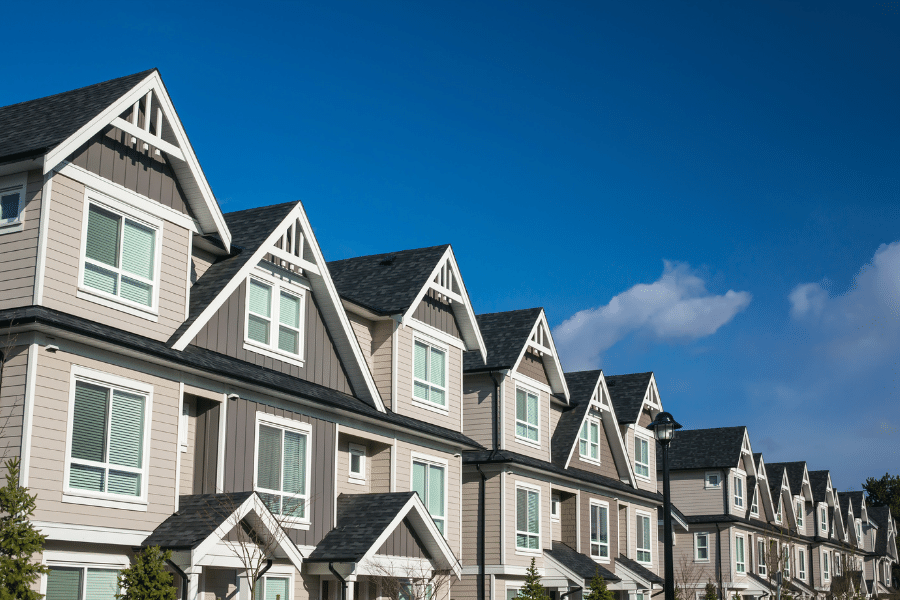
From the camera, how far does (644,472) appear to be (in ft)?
150

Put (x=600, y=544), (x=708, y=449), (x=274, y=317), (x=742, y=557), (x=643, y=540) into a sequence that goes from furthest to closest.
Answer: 1. (x=708, y=449)
2. (x=742, y=557)
3. (x=643, y=540)
4. (x=600, y=544)
5. (x=274, y=317)

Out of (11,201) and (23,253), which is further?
(11,201)

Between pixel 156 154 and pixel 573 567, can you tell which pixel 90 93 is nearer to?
pixel 156 154

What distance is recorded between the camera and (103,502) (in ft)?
56.9

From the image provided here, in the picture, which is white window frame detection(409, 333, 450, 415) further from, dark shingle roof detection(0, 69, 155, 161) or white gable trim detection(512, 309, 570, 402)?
dark shingle roof detection(0, 69, 155, 161)

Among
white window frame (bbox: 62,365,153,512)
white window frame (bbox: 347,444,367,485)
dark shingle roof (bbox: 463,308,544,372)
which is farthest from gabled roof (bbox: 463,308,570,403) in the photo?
white window frame (bbox: 62,365,153,512)

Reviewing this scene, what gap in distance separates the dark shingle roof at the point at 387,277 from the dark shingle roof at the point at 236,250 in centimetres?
433

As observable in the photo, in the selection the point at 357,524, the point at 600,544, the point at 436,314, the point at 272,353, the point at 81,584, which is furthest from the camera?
the point at 600,544

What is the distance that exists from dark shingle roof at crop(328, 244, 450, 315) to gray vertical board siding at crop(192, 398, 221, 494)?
725 cm

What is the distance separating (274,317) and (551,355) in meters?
15.7

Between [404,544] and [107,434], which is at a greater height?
[107,434]

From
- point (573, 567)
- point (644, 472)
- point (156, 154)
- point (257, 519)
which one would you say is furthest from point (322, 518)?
point (644, 472)

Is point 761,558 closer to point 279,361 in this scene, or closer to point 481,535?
point 481,535

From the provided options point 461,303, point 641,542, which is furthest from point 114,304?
point 641,542
